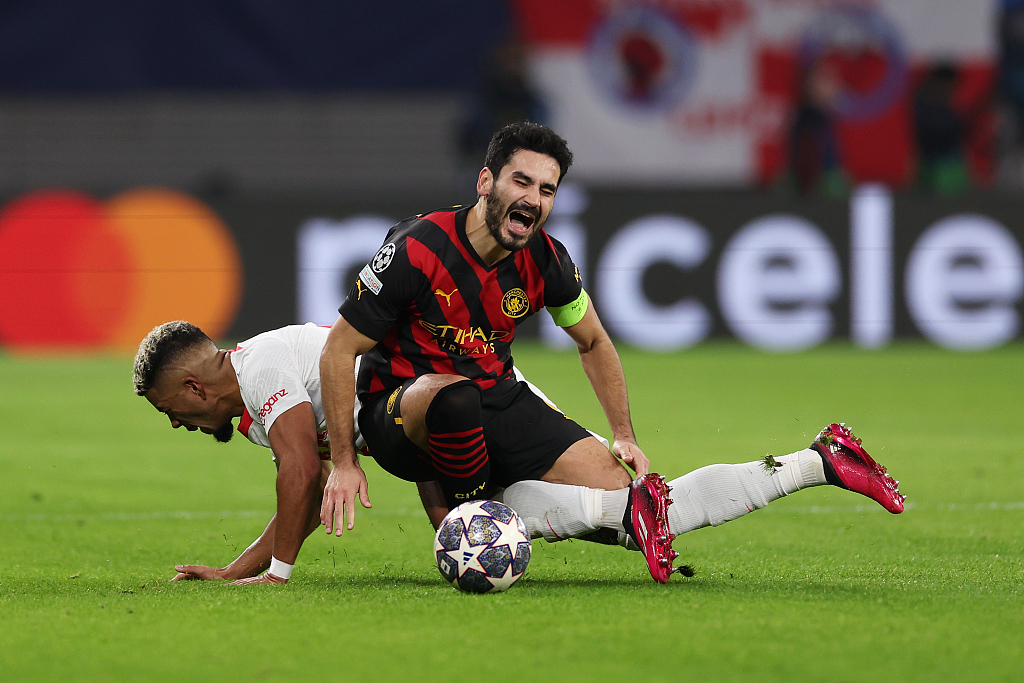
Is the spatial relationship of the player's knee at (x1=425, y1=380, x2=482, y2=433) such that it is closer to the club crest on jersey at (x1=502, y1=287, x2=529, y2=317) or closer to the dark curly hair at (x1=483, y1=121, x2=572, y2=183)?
the club crest on jersey at (x1=502, y1=287, x2=529, y2=317)

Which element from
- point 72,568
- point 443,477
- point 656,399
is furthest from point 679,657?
point 656,399

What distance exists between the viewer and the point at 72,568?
4586 mm

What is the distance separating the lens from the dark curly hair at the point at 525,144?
4.20 meters

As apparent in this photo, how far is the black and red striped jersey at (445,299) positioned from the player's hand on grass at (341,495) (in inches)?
17.5

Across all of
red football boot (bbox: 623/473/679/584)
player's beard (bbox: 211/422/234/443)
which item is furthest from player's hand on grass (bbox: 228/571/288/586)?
red football boot (bbox: 623/473/679/584)

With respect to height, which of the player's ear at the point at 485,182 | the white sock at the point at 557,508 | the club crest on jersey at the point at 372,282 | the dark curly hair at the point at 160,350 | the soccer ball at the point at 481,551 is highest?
the player's ear at the point at 485,182

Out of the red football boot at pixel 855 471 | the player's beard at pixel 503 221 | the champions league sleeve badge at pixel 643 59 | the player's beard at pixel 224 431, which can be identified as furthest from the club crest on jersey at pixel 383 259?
the champions league sleeve badge at pixel 643 59

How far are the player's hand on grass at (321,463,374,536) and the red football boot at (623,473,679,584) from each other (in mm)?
789

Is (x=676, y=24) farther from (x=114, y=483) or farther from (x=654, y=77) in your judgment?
(x=114, y=483)

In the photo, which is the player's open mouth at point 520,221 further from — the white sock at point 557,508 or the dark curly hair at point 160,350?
the dark curly hair at point 160,350

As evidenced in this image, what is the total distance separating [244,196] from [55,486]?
21.9 ft

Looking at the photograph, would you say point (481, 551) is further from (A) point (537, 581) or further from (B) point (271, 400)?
(B) point (271, 400)

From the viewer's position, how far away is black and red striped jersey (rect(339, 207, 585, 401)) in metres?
4.21

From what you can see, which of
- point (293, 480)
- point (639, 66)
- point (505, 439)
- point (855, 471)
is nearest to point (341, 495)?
point (293, 480)
